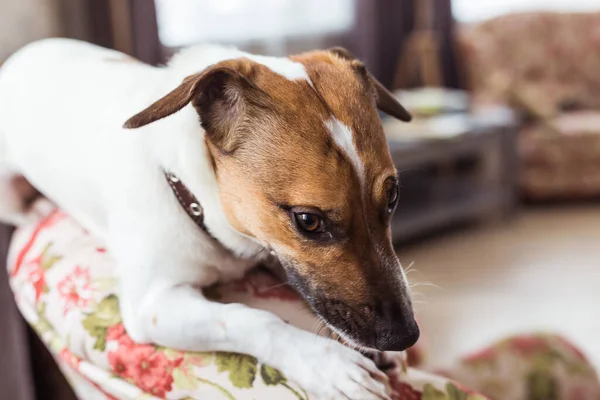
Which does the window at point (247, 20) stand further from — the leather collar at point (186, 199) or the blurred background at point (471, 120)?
the leather collar at point (186, 199)

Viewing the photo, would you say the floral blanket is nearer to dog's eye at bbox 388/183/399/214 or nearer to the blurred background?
dog's eye at bbox 388/183/399/214

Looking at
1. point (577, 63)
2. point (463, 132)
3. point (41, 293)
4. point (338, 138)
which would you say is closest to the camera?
point (338, 138)

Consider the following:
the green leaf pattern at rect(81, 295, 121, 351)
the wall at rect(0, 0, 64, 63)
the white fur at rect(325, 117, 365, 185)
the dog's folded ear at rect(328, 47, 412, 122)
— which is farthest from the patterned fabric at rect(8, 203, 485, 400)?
the wall at rect(0, 0, 64, 63)

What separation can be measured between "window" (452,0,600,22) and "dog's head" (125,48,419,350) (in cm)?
441

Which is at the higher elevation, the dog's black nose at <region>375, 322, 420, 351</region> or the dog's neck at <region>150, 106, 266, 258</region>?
the dog's neck at <region>150, 106, 266, 258</region>

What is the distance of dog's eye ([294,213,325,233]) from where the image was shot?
2.96ft

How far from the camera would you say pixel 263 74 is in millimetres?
944

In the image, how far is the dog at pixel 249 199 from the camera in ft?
2.85

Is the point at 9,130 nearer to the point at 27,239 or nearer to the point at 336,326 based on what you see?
the point at 27,239

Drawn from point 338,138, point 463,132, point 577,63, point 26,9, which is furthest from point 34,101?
point 577,63

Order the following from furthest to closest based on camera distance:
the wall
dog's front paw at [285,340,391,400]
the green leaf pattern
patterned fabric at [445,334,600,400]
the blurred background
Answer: the blurred background → the wall → patterned fabric at [445,334,600,400] → the green leaf pattern → dog's front paw at [285,340,391,400]

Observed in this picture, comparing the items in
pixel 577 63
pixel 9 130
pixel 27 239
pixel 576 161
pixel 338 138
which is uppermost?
pixel 338 138

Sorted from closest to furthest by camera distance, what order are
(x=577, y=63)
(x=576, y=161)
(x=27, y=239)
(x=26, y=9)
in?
(x=27, y=239)
(x=26, y=9)
(x=576, y=161)
(x=577, y=63)

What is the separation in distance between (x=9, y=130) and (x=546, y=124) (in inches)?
137
